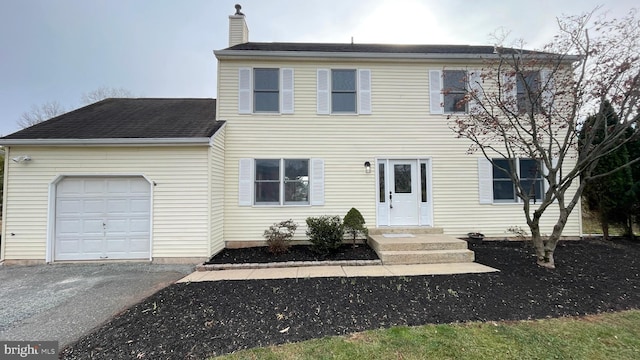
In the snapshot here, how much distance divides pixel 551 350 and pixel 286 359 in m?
2.79

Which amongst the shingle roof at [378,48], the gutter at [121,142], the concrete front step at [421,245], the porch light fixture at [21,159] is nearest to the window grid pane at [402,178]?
the concrete front step at [421,245]

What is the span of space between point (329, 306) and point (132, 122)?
7.40 meters

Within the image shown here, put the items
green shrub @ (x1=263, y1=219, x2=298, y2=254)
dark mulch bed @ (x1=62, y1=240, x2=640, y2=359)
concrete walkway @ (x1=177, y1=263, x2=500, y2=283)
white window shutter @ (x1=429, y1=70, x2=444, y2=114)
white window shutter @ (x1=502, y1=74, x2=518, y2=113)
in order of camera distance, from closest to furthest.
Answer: dark mulch bed @ (x1=62, y1=240, x2=640, y2=359), concrete walkway @ (x1=177, y1=263, x2=500, y2=283), white window shutter @ (x1=502, y1=74, x2=518, y2=113), green shrub @ (x1=263, y1=219, x2=298, y2=254), white window shutter @ (x1=429, y1=70, x2=444, y2=114)

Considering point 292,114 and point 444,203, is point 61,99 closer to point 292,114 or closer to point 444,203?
point 292,114

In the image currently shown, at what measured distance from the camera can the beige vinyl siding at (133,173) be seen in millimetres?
6141

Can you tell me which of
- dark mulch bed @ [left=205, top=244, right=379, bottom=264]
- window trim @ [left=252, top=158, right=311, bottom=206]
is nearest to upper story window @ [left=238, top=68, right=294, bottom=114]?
window trim @ [left=252, top=158, right=311, bottom=206]

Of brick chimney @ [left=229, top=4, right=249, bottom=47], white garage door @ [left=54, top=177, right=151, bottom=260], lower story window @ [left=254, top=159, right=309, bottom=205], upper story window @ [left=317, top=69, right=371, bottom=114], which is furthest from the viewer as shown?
brick chimney @ [left=229, top=4, right=249, bottom=47]

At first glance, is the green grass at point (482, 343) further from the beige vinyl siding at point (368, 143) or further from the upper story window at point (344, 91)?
the upper story window at point (344, 91)

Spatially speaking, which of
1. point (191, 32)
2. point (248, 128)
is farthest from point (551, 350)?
point (191, 32)

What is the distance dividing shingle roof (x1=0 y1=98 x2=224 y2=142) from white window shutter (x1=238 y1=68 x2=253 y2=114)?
81 centimetres

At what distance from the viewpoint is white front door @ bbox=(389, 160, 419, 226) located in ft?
25.5

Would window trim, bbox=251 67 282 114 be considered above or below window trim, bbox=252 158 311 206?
above

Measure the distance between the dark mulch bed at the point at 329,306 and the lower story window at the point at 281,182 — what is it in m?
3.15

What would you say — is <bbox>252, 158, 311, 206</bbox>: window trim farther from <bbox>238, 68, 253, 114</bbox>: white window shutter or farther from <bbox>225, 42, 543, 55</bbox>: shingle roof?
<bbox>225, 42, 543, 55</bbox>: shingle roof
